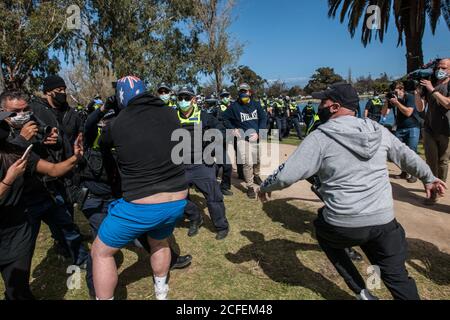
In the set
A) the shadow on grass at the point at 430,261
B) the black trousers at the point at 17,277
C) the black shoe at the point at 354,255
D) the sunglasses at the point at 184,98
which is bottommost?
the shadow on grass at the point at 430,261

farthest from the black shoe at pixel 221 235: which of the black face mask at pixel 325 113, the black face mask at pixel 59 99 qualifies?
the black face mask at pixel 59 99

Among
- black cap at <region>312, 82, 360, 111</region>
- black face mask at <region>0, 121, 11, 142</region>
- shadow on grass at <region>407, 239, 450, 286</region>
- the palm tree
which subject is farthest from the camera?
the palm tree

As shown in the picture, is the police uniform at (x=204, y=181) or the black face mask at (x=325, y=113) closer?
the black face mask at (x=325, y=113)

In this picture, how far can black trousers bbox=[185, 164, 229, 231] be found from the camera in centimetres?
457

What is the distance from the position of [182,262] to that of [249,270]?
2.57 feet

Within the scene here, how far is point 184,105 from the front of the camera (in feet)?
15.8

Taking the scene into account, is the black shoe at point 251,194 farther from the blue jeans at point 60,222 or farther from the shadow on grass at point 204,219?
the blue jeans at point 60,222

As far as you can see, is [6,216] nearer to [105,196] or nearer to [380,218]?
[105,196]

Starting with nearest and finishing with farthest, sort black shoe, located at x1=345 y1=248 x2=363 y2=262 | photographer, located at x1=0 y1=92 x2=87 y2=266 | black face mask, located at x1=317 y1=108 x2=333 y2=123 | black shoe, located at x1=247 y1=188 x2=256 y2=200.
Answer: black face mask, located at x1=317 y1=108 x2=333 y2=123
photographer, located at x1=0 y1=92 x2=87 y2=266
black shoe, located at x1=345 y1=248 x2=363 y2=262
black shoe, located at x1=247 y1=188 x2=256 y2=200

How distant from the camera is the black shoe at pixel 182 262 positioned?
3.84m

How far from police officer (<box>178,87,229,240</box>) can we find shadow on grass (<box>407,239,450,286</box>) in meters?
2.31

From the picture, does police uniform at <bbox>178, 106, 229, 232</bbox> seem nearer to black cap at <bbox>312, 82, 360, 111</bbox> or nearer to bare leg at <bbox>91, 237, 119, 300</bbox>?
A: bare leg at <bbox>91, 237, 119, 300</bbox>

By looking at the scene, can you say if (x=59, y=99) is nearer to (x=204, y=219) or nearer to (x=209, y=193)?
(x=209, y=193)

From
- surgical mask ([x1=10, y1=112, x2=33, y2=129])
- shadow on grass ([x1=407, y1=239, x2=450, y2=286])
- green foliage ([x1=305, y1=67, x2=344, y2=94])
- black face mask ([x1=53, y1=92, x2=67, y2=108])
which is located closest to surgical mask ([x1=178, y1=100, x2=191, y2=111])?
black face mask ([x1=53, y1=92, x2=67, y2=108])
